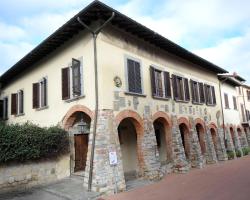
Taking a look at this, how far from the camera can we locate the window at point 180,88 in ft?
45.0

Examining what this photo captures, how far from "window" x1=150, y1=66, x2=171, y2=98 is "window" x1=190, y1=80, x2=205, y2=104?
316cm

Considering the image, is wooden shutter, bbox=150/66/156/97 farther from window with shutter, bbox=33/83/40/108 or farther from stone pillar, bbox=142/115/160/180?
window with shutter, bbox=33/83/40/108

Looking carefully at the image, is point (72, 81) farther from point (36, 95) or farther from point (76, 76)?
point (36, 95)

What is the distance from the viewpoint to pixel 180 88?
14.4m

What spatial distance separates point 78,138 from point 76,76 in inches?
116

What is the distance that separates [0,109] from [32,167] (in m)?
10.0

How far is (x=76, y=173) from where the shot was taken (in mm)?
10758

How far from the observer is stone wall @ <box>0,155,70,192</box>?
8.61 meters

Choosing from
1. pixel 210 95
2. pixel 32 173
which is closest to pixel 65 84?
pixel 32 173

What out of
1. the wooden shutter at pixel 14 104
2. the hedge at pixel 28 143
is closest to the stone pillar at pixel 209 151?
the hedge at pixel 28 143

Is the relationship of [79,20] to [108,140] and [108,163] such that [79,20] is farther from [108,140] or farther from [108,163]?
[108,163]

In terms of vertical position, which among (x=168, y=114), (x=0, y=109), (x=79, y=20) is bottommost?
(x=168, y=114)

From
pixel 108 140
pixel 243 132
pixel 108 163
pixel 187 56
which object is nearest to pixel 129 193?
pixel 108 163

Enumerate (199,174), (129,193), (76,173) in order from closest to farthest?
1. (129,193)
2. (76,173)
3. (199,174)
